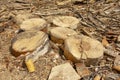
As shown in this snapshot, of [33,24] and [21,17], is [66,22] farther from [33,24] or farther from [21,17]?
[21,17]

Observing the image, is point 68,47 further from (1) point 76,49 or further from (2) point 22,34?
(2) point 22,34

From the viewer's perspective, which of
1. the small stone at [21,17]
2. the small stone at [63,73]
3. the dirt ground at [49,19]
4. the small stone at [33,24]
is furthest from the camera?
the small stone at [21,17]

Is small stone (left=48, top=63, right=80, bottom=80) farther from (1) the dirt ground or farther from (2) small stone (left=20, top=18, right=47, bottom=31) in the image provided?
(2) small stone (left=20, top=18, right=47, bottom=31)

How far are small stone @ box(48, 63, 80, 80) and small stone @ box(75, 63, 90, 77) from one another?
59mm

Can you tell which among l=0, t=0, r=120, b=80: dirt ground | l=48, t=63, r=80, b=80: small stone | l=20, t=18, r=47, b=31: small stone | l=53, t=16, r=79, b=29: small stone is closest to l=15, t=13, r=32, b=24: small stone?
l=0, t=0, r=120, b=80: dirt ground

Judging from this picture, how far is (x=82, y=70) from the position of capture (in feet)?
8.07

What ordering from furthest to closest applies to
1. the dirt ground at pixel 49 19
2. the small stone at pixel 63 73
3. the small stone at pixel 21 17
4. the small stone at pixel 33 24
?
the small stone at pixel 21 17, the small stone at pixel 33 24, the dirt ground at pixel 49 19, the small stone at pixel 63 73

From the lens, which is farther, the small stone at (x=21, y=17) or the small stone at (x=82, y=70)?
the small stone at (x=21, y=17)

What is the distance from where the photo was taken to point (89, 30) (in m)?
3.16

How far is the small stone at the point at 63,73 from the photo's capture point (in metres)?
2.37

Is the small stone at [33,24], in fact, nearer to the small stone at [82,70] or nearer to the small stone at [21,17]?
the small stone at [21,17]

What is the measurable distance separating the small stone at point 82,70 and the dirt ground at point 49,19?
0.20 ft

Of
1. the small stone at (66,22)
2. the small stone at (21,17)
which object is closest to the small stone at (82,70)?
the small stone at (66,22)

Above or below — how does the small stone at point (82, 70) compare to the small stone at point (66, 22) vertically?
below
